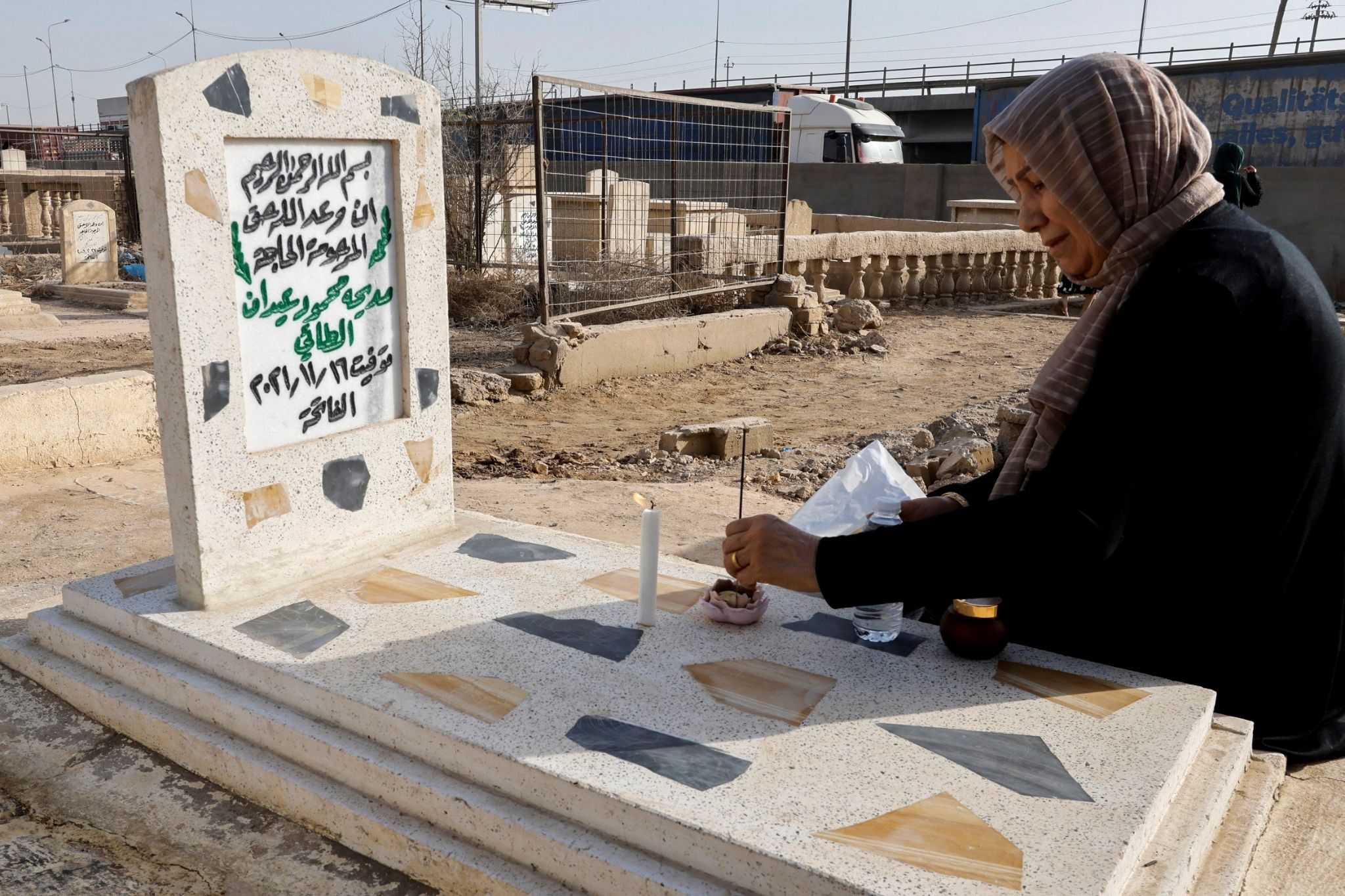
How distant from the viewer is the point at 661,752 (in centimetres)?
185

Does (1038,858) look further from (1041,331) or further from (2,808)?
(1041,331)

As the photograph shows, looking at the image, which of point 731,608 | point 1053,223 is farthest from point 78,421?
point 1053,223

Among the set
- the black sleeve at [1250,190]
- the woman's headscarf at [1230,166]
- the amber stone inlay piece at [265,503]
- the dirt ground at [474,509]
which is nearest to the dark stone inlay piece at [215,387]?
the amber stone inlay piece at [265,503]

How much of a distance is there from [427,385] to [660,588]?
90 centimetres

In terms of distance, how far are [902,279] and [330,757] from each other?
36.8 feet

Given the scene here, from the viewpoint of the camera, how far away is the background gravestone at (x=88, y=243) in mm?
12391

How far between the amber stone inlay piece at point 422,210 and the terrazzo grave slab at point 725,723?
37.6 inches

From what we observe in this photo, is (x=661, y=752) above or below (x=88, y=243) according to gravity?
below

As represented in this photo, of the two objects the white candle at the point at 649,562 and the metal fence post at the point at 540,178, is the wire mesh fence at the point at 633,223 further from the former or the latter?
the white candle at the point at 649,562

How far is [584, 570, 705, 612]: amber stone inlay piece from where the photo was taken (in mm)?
2553

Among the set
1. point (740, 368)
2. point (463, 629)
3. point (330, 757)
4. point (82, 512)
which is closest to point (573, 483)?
A: point (82, 512)

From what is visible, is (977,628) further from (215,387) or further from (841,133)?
(841,133)

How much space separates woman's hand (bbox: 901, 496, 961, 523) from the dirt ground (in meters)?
0.82

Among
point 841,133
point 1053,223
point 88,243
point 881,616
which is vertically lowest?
A: point 881,616
